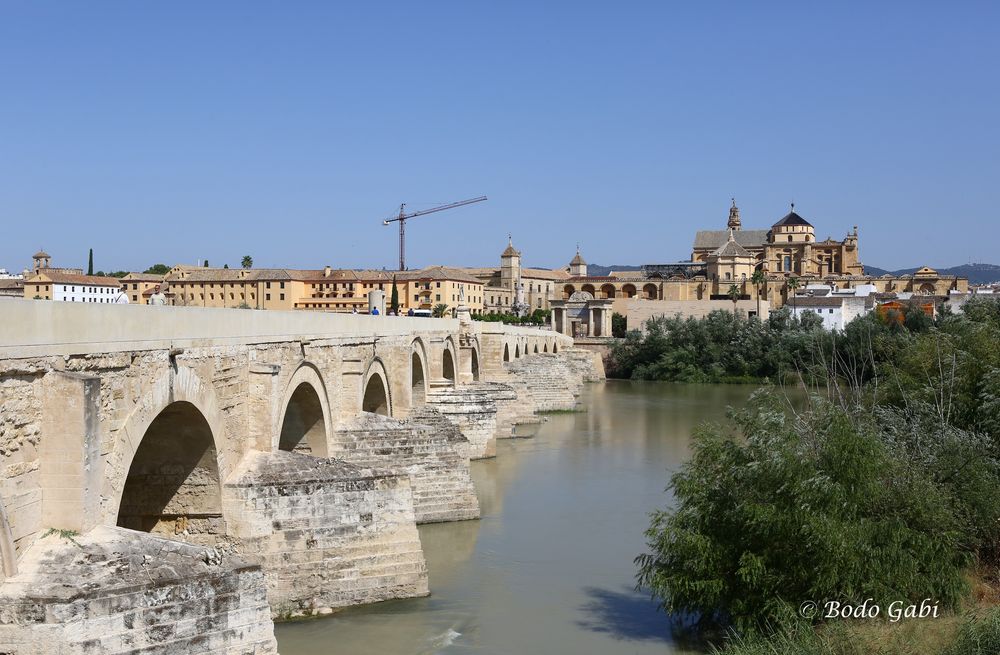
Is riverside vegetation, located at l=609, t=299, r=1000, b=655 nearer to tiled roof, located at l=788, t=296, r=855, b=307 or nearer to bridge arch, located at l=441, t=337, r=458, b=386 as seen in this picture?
bridge arch, located at l=441, t=337, r=458, b=386

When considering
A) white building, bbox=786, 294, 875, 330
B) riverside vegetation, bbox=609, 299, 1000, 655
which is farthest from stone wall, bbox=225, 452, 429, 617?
white building, bbox=786, 294, 875, 330

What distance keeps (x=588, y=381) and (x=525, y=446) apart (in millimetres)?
26640

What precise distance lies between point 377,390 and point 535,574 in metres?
6.38

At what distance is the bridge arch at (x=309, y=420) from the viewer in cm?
1307

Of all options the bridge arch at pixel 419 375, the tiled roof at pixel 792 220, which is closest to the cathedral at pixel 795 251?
the tiled roof at pixel 792 220

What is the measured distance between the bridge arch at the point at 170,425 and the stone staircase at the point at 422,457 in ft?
13.9

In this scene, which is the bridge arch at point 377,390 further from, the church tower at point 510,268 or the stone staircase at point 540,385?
the church tower at point 510,268

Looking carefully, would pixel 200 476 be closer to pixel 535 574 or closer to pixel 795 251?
pixel 535 574

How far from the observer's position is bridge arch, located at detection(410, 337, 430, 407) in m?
20.7

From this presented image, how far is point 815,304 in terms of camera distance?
59.7m

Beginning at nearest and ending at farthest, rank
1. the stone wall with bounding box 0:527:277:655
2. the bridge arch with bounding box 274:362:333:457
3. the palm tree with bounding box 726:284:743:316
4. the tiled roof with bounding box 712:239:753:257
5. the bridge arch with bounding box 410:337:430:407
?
1. the stone wall with bounding box 0:527:277:655
2. the bridge arch with bounding box 274:362:333:457
3. the bridge arch with bounding box 410:337:430:407
4. the palm tree with bounding box 726:284:743:316
5. the tiled roof with bounding box 712:239:753:257

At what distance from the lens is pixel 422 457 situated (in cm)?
1413

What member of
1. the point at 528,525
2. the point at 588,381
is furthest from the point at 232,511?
the point at 588,381

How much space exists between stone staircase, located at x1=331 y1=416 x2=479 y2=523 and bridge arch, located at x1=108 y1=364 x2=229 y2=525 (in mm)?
4227
